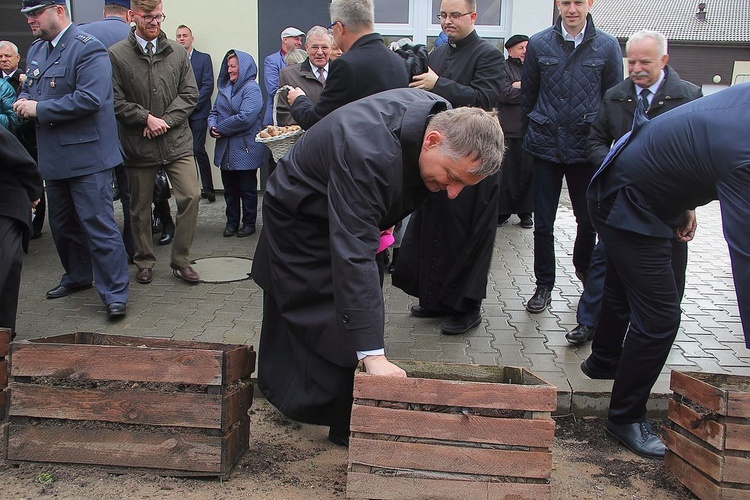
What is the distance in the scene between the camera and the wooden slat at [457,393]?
2.90 meters

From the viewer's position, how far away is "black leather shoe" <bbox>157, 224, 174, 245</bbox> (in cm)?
746

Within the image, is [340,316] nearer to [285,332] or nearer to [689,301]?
[285,332]

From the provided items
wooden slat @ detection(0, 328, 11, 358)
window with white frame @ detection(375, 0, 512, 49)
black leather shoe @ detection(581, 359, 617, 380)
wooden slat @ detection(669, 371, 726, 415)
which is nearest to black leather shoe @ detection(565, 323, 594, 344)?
black leather shoe @ detection(581, 359, 617, 380)

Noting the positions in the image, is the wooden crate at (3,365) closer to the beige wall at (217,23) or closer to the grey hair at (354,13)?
the grey hair at (354,13)

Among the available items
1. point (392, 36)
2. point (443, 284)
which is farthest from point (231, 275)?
point (392, 36)

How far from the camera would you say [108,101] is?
17.5ft

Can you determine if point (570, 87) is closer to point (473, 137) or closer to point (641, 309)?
point (641, 309)

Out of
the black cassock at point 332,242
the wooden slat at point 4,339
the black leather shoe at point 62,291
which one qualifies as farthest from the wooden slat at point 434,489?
the black leather shoe at point 62,291

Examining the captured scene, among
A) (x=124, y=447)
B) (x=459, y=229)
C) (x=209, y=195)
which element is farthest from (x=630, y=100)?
(x=209, y=195)

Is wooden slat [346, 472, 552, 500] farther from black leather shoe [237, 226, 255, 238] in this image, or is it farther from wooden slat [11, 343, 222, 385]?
black leather shoe [237, 226, 255, 238]

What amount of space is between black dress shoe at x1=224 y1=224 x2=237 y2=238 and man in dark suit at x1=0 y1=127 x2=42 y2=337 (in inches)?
138

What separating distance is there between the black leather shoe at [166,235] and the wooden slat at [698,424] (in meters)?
5.40

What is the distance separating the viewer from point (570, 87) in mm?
5223

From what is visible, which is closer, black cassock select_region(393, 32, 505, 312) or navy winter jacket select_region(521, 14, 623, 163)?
black cassock select_region(393, 32, 505, 312)
